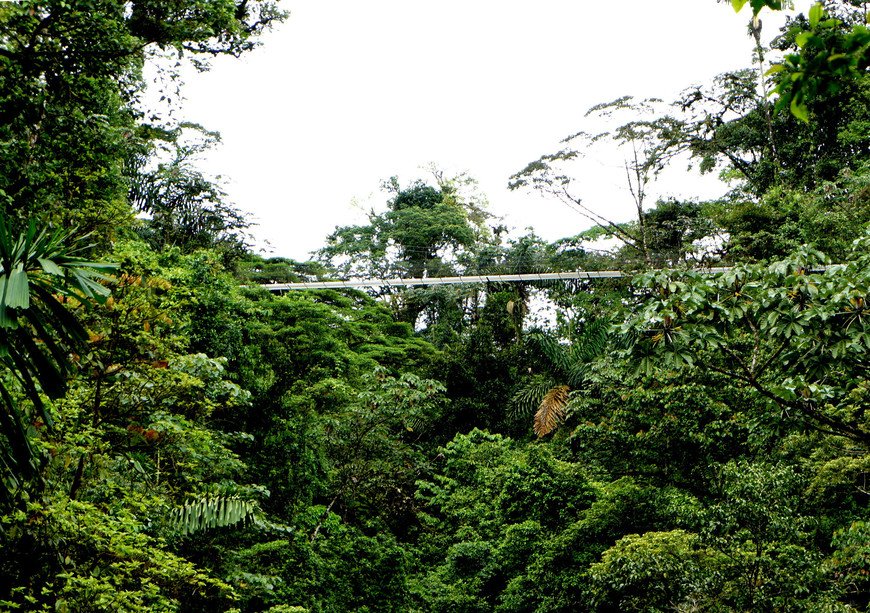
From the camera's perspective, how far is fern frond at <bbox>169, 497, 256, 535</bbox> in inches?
209

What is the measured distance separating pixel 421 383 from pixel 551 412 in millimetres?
3315

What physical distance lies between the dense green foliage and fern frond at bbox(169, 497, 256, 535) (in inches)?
1.2

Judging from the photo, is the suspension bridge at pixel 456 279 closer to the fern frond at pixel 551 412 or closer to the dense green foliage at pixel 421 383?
the dense green foliage at pixel 421 383

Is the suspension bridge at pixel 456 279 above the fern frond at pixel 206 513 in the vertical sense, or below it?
above

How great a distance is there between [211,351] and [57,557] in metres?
4.82

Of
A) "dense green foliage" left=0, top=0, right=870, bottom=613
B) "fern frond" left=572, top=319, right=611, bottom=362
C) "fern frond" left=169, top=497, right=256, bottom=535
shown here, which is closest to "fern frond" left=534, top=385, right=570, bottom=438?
"dense green foliage" left=0, top=0, right=870, bottom=613

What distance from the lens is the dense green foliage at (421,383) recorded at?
358 cm

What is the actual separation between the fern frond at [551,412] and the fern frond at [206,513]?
7.55 m

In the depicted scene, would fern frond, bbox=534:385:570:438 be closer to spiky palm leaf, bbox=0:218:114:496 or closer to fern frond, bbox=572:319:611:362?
fern frond, bbox=572:319:611:362

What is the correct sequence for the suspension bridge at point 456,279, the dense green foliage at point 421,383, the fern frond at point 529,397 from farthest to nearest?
the suspension bridge at point 456,279
the fern frond at point 529,397
the dense green foliage at point 421,383

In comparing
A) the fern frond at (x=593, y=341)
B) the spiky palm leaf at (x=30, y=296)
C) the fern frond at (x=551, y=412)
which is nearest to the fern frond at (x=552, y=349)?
the fern frond at (x=593, y=341)

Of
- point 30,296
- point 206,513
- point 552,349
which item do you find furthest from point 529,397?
point 30,296

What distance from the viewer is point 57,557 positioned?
3.78 meters

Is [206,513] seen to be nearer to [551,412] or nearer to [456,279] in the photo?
[551,412]
